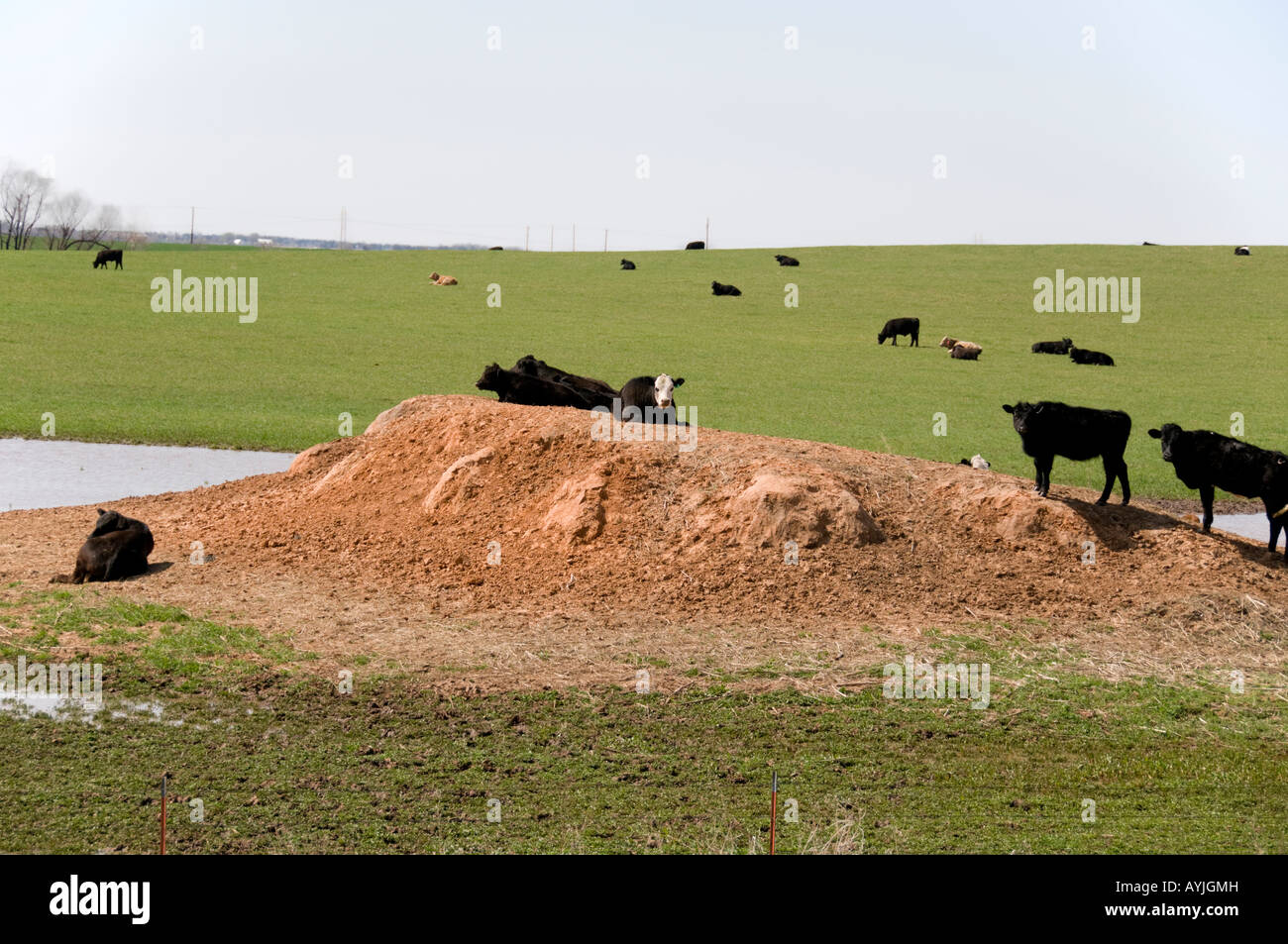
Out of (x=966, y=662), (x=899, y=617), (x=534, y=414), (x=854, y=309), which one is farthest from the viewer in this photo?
(x=854, y=309)

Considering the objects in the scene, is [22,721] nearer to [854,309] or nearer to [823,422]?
[823,422]

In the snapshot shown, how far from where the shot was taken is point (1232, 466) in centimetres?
1450

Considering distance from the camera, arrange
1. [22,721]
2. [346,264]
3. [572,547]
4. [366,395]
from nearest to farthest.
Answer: [22,721], [572,547], [366,395], [346,264]

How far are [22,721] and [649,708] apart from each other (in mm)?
5124

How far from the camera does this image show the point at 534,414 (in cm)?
1669

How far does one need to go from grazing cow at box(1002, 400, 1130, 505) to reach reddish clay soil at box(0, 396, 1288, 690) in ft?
→ 1.81

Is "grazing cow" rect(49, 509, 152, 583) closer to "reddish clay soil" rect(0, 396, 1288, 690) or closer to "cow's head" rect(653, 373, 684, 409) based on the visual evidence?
"reddish clay soil" rect(0, 396, 1288, 690)

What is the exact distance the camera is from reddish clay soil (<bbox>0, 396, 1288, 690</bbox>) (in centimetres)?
1189

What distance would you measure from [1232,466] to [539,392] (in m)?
11.4

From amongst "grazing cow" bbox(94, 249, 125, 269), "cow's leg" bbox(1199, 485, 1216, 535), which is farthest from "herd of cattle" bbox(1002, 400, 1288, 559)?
"grazing cow" bbox(94, 249, 125, 269)

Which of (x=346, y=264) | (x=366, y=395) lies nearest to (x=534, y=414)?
(x=366, y=395)

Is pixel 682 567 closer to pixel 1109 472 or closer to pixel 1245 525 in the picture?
pixel 1109 472

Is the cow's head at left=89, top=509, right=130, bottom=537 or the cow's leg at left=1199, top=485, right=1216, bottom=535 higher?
the cow's leg at left=1199, top=485, right=1216, bottom=535

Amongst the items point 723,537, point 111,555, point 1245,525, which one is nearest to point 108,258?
point 111,555
